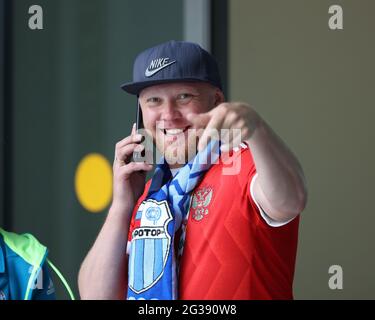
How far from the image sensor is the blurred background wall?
2.50 meters

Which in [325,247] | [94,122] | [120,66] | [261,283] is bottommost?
[325,247]

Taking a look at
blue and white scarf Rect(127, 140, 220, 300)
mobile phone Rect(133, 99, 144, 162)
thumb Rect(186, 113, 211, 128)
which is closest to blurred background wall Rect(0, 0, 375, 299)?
mobile phone Rect(133, 99, 144, 162)

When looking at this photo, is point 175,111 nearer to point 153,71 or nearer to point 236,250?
point 153,71

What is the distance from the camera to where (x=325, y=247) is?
2496 mm

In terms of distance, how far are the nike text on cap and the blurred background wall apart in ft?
4.10

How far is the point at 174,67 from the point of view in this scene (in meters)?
1.24

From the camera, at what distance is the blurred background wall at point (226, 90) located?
2.50 metres

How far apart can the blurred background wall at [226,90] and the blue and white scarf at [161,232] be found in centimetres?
128

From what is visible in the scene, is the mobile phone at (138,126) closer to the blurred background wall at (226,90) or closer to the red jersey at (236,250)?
the red jersey at (236,250)

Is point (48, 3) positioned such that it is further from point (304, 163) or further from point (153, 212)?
point (153, 212)

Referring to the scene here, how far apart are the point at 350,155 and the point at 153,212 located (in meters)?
1.43

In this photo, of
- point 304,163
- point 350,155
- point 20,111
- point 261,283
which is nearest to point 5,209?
point 20,111

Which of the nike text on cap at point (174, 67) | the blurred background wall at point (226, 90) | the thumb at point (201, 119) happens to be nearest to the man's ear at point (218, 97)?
the nike text on cap at point (174, 67)

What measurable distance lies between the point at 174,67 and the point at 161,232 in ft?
0.97
